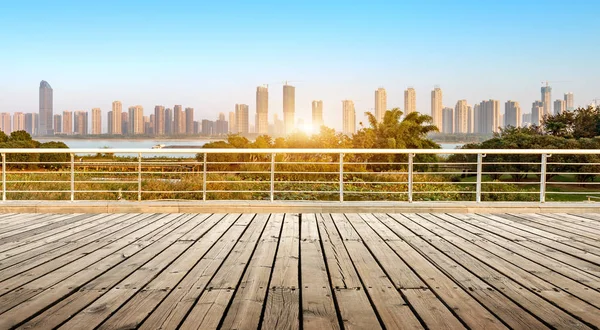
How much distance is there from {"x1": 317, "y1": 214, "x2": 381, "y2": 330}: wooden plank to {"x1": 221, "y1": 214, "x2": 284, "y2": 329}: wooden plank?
0.77 feet

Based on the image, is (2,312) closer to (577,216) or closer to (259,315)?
(259,315)

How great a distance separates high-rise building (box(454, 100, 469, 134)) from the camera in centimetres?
6412

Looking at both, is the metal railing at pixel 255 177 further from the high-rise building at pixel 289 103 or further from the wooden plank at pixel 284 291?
the high-rise building at pixel 289 103

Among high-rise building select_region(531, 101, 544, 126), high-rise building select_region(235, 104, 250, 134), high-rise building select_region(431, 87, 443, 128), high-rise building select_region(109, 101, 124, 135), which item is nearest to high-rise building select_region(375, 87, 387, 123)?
high-rise building select_region(431, 87, 443, 128)

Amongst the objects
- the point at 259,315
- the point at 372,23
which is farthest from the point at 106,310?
the point at 372,23

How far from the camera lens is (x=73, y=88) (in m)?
28.5

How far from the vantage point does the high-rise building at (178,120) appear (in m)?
52.6

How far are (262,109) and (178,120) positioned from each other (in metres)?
9.81

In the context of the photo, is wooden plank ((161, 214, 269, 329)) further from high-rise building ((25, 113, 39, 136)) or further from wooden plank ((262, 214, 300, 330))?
high-rise building ((25, 113, 39, 136))

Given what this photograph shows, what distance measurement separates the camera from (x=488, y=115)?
2692 inches

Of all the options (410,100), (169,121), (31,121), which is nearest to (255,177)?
(410,100)

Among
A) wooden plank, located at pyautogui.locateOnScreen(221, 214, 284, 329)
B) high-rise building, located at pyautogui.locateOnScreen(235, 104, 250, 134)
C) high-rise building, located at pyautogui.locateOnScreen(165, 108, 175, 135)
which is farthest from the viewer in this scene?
high-rise building, located at pyautogui.locateOnScreen(235, 104, 250, 134)

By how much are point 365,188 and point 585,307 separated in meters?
12.6

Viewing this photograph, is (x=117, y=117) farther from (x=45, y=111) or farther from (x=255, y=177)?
(x=255, y=177)
